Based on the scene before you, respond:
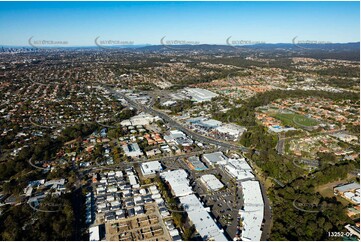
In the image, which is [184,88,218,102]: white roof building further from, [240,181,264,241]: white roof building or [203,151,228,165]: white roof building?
[240,181,264,241]: white roof building

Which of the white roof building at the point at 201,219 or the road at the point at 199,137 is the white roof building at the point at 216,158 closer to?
the road at the point at 199,137

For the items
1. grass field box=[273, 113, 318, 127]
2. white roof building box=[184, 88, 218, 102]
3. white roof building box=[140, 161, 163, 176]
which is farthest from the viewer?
white roof building box=[184, 88, 218, 102]

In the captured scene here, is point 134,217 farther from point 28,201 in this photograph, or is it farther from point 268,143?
point 268,143

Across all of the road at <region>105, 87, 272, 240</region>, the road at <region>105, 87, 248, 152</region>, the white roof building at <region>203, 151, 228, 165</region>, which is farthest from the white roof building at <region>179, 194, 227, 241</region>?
the road at <region>105, 87, 248, 152</region>

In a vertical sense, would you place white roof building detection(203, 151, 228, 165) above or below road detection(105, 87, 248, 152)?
above

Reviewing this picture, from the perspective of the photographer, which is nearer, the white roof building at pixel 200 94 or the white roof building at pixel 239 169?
the white roof building at pixel 239 169

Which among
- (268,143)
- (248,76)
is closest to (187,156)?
(268,143)

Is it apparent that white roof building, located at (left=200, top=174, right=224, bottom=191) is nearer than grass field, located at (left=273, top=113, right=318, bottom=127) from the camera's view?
Yes

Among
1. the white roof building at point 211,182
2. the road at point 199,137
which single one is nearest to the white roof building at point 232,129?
the road at point 199,137
